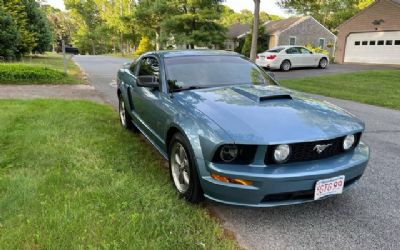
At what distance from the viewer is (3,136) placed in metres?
5.45

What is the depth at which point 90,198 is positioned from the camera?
11.3 feet

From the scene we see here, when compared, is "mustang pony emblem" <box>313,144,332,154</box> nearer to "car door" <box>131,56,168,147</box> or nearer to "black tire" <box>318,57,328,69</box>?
"car door" <box>131,56,168,147</box>

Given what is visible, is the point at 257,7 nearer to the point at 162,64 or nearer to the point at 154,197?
the point at 162,64

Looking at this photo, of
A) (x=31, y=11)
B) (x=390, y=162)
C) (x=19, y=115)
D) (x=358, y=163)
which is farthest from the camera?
(x=31, y=11)

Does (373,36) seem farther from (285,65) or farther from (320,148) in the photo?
(320,148)

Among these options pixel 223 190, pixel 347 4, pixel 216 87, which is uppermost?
pixel 347 4

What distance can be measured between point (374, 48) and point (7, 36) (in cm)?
2436

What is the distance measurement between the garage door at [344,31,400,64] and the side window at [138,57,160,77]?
2472 centimetres

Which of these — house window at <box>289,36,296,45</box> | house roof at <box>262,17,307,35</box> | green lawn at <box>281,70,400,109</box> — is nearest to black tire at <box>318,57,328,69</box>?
green lawn at <box>281,70,400,109</box>

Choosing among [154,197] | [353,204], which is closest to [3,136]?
[154,197]

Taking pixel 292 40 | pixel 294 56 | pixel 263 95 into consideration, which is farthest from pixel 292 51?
pixel 292 40

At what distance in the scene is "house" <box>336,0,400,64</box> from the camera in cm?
2494

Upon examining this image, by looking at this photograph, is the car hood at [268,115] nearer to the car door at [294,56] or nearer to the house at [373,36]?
the car door at [294,56]

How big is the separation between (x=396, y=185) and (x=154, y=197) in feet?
9.14
